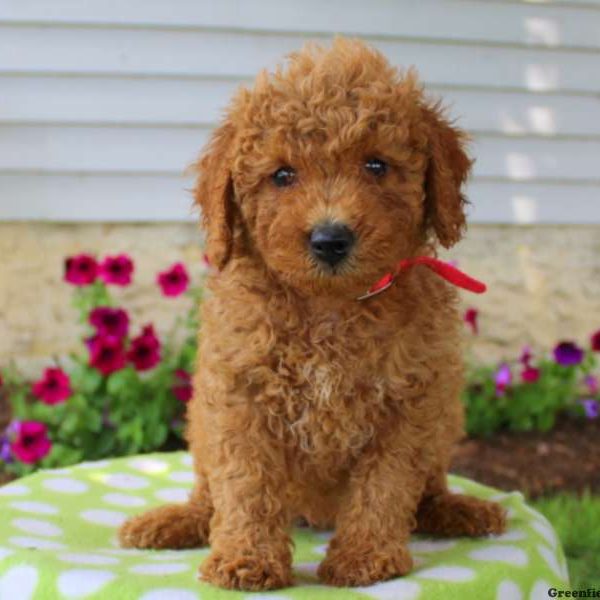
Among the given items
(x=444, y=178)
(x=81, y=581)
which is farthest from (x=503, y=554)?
(x=81, y=581)

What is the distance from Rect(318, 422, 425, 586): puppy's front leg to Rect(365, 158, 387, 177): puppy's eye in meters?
0.83

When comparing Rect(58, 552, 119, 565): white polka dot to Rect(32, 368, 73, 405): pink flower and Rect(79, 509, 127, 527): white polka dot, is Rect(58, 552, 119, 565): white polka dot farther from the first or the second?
Rect(32, 368, 73, 405): pink flower

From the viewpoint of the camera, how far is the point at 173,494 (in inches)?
178

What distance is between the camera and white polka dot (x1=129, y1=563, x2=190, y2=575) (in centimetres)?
332

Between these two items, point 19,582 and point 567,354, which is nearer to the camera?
point 19,582

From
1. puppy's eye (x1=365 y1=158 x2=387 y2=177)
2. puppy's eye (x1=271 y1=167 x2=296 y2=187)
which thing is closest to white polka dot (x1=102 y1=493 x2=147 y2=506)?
puppy's eye (x1=271 y1=167 x2=296 y2=187)

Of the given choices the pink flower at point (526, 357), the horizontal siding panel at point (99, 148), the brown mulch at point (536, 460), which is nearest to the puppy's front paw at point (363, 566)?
the brown mulch at point (536, 460)

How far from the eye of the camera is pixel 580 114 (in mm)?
7539

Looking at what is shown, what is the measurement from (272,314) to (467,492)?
157cm

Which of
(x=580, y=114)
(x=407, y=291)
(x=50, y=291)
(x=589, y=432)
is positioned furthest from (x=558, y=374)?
(x=407, y=291)

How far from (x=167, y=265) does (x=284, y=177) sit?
405cm

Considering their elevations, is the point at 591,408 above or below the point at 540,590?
above

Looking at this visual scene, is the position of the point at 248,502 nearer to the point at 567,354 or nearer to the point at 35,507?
the point at 35,507

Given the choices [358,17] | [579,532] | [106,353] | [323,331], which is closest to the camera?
[323,331]
